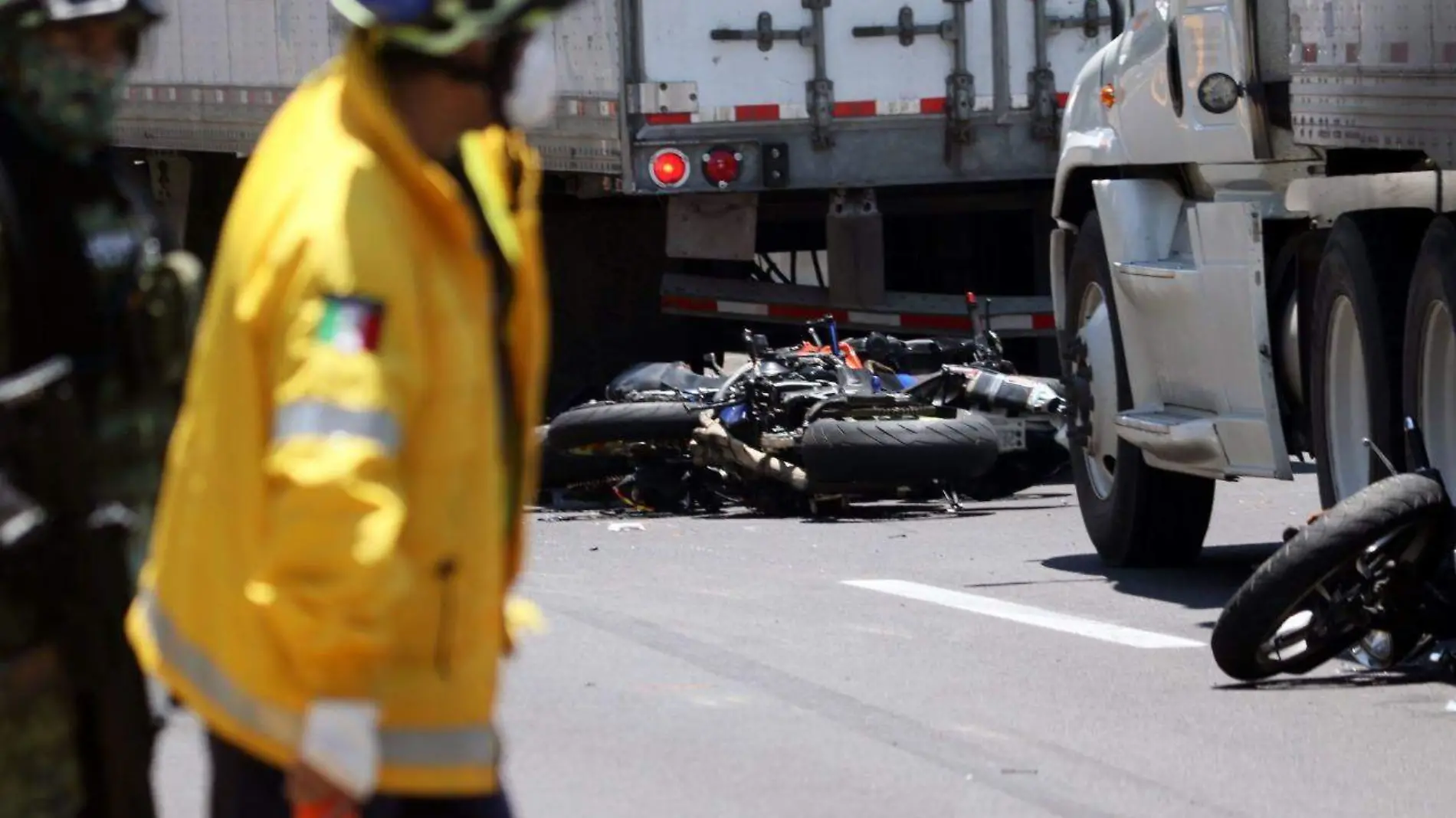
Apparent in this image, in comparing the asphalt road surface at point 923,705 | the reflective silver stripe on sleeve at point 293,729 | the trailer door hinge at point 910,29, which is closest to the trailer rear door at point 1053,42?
the trailer door hinge at point 910,29

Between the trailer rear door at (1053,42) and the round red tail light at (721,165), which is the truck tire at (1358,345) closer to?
the round red tail light at (721,165)

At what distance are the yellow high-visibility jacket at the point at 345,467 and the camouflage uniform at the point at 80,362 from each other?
38 centimetres

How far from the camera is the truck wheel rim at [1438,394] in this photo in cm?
850

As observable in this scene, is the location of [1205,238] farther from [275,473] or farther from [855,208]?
[275,473]

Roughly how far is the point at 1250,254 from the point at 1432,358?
143 centimetres

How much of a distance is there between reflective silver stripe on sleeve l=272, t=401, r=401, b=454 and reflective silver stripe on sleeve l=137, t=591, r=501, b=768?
1.08ft

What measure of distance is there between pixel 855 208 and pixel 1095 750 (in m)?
9.41

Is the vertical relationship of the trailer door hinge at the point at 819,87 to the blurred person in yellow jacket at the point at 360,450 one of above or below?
above

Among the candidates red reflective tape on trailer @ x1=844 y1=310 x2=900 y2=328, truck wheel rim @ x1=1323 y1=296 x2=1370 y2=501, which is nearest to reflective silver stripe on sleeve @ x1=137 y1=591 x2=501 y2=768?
truck wheel rim @ x1=1323 y1=296 x2=1370 y2=501

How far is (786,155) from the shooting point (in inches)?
624

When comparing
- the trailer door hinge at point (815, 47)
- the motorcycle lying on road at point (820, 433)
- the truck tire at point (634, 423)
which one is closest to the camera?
the motorcycle lying on road at point (820, 433)

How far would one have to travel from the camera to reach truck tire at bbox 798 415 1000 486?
527 inches

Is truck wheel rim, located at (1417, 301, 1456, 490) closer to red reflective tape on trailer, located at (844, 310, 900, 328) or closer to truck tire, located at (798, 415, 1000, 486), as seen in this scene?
truck tire, located at (798, 415, 1000, 486)

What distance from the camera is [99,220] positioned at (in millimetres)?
3764
